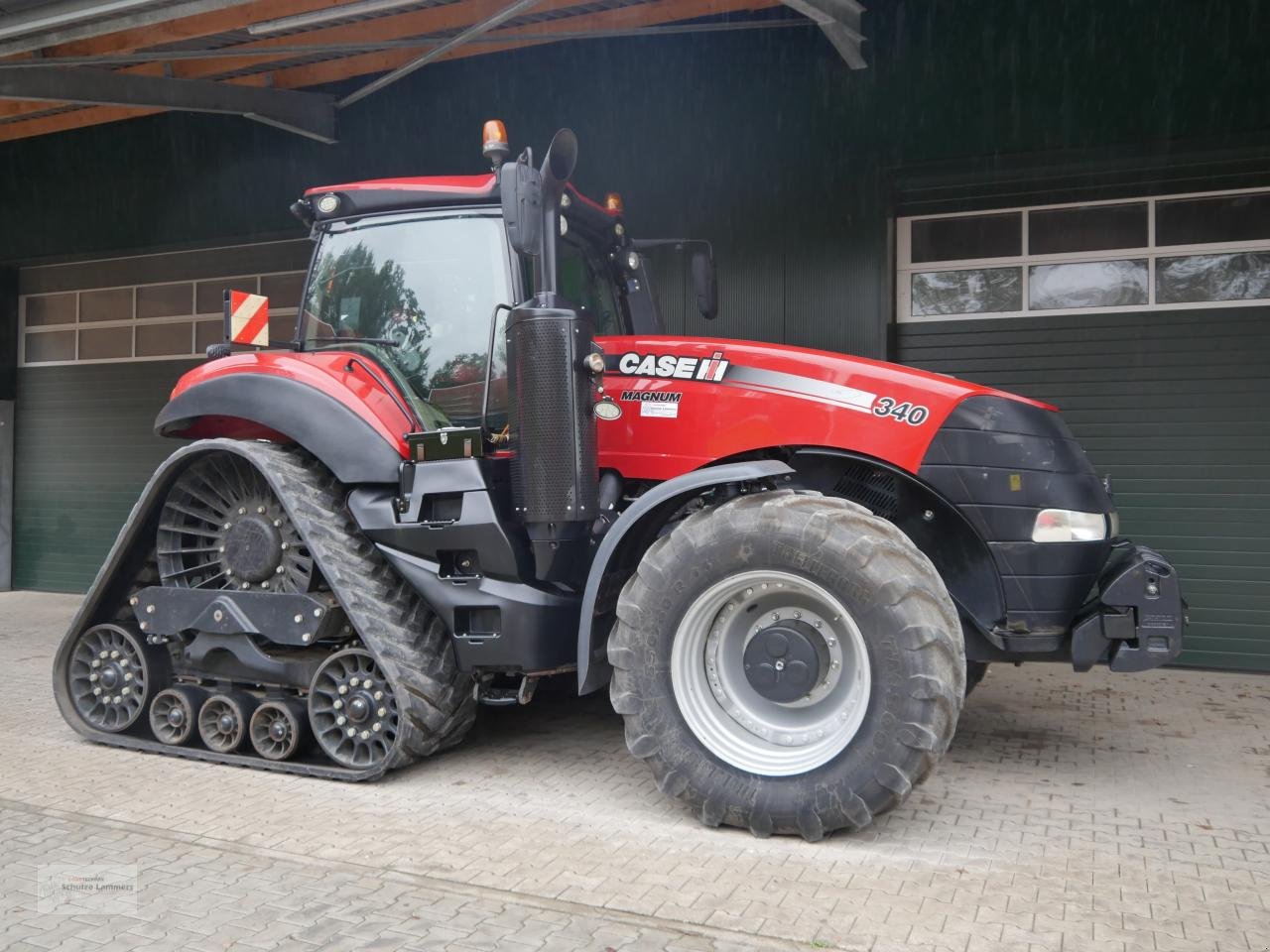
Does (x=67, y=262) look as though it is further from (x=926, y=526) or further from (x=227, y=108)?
(x=926, y=526)

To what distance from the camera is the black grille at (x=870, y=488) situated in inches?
206

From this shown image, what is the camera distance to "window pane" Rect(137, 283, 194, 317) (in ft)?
43.2

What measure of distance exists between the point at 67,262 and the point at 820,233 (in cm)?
992

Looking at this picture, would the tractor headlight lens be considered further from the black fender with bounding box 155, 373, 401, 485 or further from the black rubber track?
the black fender with bounding box 155, 373, 401, 485

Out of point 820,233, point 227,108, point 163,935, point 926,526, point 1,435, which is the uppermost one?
point 227,108

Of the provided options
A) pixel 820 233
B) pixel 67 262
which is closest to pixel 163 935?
pixel 820 233

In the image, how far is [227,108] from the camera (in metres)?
10.5

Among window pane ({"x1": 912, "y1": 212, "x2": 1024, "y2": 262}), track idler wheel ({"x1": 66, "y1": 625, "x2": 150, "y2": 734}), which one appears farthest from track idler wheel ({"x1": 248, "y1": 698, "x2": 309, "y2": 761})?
window pane ({"x1": 912, "y1": 212, "x2": 1024, "y2": 262})

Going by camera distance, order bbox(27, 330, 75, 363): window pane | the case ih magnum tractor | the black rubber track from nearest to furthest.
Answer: the black rubber track < the case ih magnum tractor < bbox(27, 330, 75, 363): window pane

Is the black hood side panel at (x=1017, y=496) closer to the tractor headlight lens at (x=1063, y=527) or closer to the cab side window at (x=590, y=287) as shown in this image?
the tractor headlight lens at (x=1063, y=527)

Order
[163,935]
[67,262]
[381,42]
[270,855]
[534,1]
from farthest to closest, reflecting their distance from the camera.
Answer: [67,262] → [381,42] → [534,1] → [270,855] → [163,935]

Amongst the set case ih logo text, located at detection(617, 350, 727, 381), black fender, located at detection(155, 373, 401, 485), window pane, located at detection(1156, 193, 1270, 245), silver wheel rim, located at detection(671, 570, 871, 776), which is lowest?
silver wheel rim, located at detection(671, 570, 871, 776)

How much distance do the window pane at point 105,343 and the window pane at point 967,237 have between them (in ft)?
31.9

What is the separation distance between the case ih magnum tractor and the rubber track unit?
16 millimetres
